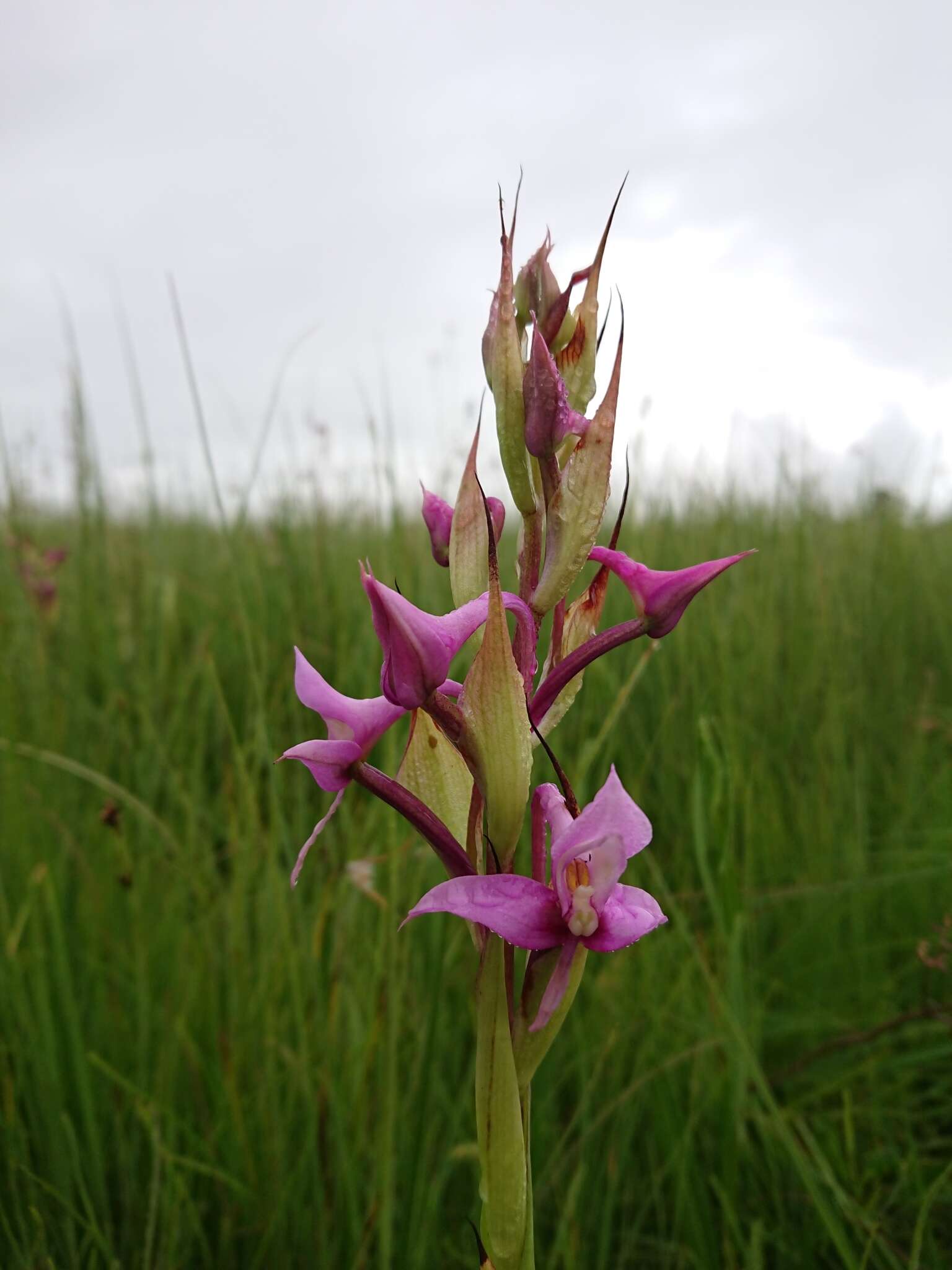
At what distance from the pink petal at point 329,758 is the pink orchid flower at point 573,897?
129mm

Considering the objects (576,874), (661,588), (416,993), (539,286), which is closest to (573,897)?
(576,874)

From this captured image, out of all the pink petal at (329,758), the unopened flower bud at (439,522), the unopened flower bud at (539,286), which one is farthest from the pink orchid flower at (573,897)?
the unopened flower bud at (539,286)

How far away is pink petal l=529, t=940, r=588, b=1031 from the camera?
72 centimetres

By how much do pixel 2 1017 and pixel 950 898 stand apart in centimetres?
168

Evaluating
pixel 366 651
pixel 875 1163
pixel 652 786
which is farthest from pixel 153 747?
pixel 875 1163

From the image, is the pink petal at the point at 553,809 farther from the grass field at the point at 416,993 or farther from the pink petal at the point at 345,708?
the grass field at the point at 416,993

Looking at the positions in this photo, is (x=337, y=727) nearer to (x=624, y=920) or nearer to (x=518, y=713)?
(x=518, y=713)

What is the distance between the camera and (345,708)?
755 millimetres

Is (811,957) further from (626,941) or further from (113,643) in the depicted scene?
(113,643)

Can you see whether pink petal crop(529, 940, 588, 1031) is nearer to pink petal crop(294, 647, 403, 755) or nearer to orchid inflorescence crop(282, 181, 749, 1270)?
orchid inflorescence crop(282, 181, 749, 1270)

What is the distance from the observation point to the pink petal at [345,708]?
75cm

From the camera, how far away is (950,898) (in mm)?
1880

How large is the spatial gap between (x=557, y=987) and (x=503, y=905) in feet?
0.31

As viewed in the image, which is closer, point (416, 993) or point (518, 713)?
point (518, 713)
